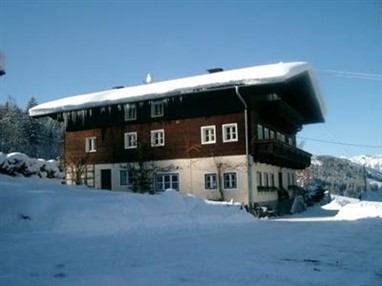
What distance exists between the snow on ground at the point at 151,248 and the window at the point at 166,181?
1193 cm

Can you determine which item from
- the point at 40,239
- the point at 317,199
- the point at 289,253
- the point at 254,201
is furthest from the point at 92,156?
the point at 289,253

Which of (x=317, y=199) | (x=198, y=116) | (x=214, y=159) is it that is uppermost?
(x=198, y=116)

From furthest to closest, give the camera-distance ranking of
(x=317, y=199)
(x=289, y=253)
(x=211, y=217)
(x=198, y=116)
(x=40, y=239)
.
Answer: (x=317, y=199)
(x=198, y=116)
(x=211, y=217)
(x=40, y=239)
(x=289, y=253)

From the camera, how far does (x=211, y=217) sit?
19.1m

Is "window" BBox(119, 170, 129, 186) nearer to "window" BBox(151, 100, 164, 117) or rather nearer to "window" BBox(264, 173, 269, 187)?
"window" BBox(151, 100, 164, 117)

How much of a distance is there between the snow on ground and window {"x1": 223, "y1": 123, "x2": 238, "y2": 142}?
10573 millimetres

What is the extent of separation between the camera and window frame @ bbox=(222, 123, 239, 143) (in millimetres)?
28603

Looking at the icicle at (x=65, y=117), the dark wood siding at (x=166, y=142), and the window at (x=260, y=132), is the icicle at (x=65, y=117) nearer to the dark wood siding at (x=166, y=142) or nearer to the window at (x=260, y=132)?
the dark wood siding at (x=166, y=142)

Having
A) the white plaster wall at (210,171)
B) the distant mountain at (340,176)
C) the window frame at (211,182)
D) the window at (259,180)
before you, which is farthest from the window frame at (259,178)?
Answer: the distant mountain at (340,176)

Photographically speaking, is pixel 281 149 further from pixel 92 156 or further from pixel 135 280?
pixel 135 280

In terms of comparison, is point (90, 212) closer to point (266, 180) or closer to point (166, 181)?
point (166, 181)

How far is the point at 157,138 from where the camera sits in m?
31.8

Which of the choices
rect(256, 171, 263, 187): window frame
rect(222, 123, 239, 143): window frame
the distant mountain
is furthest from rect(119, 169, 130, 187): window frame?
the distant mountain

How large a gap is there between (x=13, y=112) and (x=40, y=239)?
6274 cm
